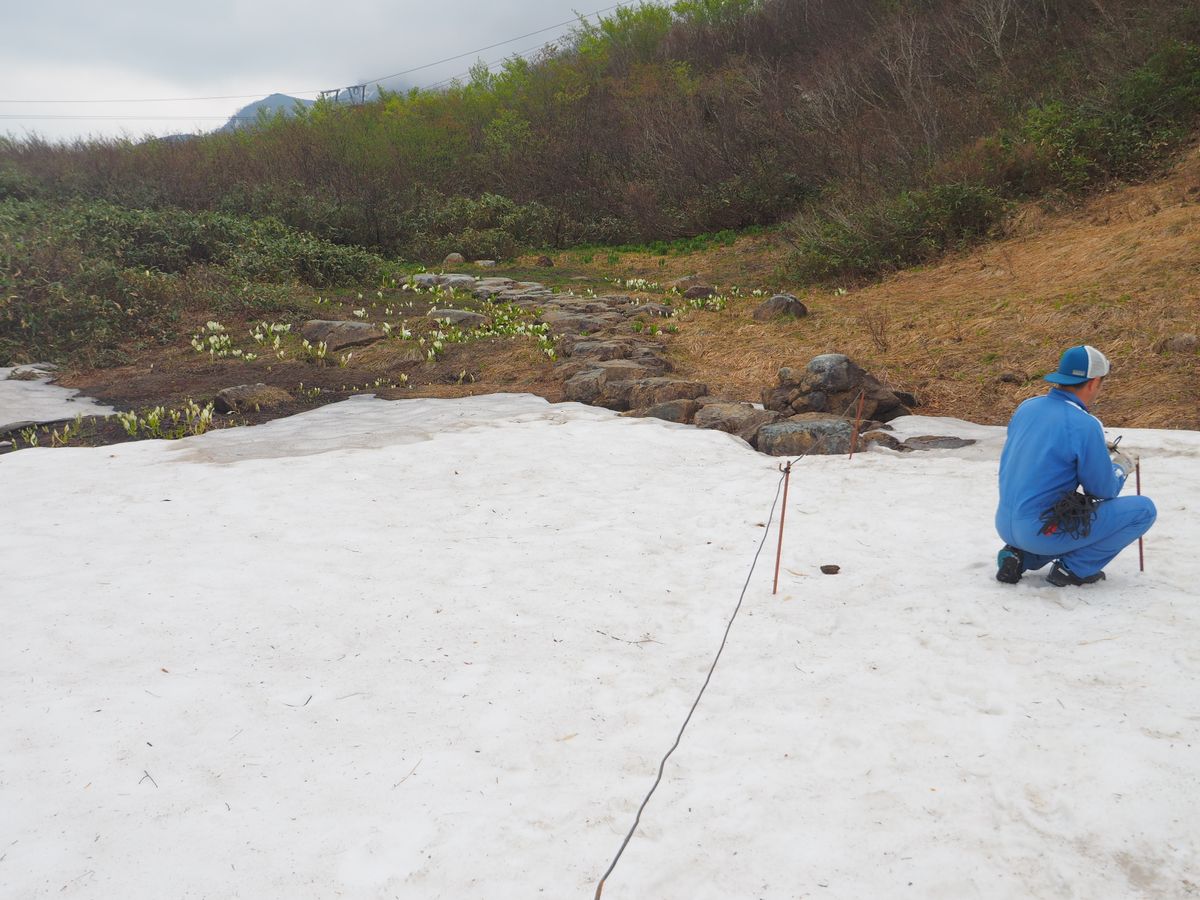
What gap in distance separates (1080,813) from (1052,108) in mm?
16042

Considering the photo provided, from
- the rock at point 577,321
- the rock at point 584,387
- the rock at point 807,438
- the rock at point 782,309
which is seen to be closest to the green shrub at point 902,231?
the rock at point 782,309

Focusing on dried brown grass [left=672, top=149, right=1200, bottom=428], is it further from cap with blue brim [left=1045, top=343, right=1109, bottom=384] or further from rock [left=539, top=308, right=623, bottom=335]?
cap with blue brim [left=1045, top=343, right=1109, bottom=384]

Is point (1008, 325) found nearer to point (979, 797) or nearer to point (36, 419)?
point (979, 797)

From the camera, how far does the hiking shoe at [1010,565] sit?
13.6ft

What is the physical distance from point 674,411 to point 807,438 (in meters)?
1.66

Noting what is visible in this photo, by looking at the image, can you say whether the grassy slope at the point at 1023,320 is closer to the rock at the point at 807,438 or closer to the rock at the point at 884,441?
the rock at the point at 884,441

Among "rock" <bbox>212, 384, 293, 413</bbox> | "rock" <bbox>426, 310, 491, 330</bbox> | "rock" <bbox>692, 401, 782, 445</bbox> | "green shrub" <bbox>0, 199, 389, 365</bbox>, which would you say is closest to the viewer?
"rock" <bbox>692, 401, 782, 445</bbox>

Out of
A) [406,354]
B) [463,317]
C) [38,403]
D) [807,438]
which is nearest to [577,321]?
[463,317]

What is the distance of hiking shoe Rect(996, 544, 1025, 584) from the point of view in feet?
13.6

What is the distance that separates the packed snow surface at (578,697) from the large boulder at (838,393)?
206 cm

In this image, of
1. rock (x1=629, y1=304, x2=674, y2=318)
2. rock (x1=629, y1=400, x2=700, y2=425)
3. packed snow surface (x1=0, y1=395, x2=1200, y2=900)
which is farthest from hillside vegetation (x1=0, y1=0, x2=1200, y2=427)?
packed snow surface (x1=0, y1=395, x2=1200, y2=900)

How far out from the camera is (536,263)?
22.2 m

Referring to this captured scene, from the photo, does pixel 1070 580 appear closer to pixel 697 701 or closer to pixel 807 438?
pixel 697 701

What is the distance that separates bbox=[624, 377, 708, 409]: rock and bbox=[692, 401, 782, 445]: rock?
65 cm
